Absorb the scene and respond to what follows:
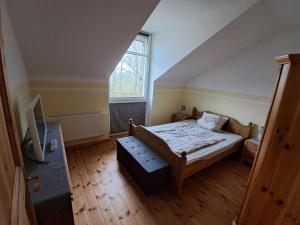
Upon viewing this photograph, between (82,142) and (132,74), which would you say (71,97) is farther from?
(132,74)

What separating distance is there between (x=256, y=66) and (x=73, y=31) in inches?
115

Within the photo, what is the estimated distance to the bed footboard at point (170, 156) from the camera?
1.88 metres

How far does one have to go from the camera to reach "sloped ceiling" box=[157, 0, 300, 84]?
77.7 inches

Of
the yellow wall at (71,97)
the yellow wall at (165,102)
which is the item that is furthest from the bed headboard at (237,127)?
the yellow wall at (71,97)

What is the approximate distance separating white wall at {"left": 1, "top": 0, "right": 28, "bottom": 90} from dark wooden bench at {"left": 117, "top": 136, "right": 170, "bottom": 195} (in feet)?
4.93

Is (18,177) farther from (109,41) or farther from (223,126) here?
(223,126)

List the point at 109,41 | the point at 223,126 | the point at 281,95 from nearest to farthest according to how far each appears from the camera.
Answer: the point at 281,95, the point at 109,41, the point at 223,126

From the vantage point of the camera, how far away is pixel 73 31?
1786mm

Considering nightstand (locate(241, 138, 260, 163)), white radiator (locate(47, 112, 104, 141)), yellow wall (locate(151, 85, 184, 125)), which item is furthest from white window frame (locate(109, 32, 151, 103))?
nightstand (locate(241, 138, 260, 163))

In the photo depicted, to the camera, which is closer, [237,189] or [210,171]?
[237,189]

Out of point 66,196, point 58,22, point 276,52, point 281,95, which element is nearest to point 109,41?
point 58,22

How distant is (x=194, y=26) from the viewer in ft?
8.59

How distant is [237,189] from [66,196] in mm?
2153

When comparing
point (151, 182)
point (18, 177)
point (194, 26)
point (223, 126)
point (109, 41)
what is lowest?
point (151, 182)
